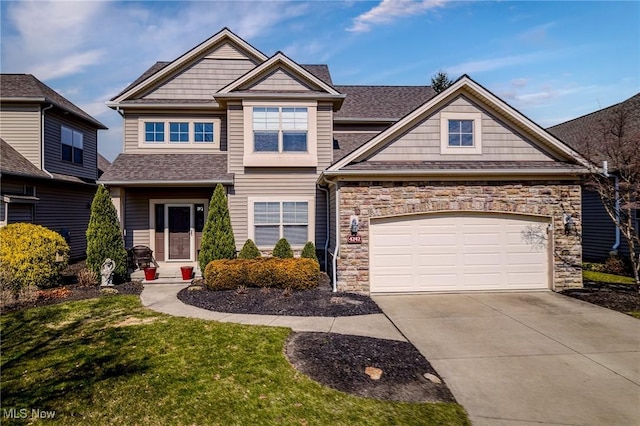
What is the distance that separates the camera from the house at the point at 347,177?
1006 centimetres

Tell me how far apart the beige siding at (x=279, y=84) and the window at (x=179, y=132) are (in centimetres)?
323

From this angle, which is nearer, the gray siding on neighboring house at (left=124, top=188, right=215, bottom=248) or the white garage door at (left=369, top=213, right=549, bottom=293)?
the white garage door at (left=369, top=213, right=549, bottom=293)

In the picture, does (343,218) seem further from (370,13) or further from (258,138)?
(370,13)

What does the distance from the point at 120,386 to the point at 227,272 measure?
5.54m

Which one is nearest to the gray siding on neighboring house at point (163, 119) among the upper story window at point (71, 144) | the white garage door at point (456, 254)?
the upper story window at point (71, 144)

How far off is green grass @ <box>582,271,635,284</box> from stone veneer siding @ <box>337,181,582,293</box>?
1.89 metres

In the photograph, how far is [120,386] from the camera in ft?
15.3

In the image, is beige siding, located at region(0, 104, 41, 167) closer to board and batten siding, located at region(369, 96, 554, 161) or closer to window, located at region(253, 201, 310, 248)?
window, located at region(253, 201, 310, 248)

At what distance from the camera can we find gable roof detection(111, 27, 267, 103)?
42.9ft

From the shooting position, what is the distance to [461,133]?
413 inches

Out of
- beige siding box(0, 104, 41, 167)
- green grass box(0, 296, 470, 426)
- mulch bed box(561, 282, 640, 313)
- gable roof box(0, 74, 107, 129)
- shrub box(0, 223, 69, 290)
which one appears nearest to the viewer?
green grass box(0, 296, 470, 426)

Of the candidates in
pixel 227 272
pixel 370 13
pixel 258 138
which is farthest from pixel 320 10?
pixel 227 272

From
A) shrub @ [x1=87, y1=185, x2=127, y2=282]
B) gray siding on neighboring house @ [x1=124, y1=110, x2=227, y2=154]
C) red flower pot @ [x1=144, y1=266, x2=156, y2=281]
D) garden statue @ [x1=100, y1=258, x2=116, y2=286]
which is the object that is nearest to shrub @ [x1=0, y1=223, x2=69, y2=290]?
shrub @ [x1=87, y1=185, x2=127, y2=282]

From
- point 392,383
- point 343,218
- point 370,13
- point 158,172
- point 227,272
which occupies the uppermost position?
point 370,13
